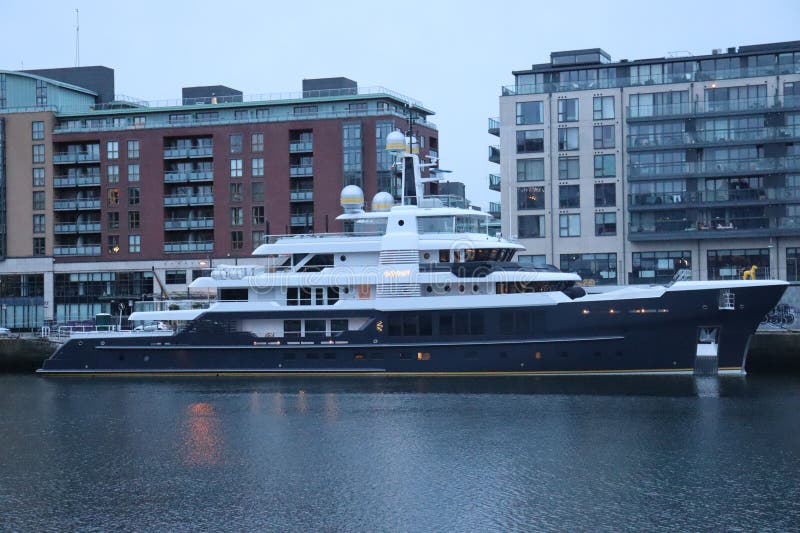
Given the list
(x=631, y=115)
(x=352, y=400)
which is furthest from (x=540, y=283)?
(x=631, y=115)

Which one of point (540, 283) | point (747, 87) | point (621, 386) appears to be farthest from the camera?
point (747, 87)

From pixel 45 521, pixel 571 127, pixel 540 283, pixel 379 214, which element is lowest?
pixel 45 521

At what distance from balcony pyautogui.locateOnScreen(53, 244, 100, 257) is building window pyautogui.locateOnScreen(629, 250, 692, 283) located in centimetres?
4332

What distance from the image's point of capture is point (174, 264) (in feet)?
273

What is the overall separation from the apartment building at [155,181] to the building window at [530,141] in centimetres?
1218

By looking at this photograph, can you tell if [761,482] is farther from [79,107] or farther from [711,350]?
[79,107]

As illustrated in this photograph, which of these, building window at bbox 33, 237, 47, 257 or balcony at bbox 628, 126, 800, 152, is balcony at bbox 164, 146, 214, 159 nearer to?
building window at bbox 33, 237, 47, 257

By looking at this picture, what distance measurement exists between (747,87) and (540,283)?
28111mm

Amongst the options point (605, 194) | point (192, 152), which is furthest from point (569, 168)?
point (192, 152)

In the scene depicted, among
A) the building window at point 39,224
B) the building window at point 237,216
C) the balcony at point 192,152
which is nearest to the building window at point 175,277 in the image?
the building window at point 237,216

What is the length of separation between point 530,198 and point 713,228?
1224cm

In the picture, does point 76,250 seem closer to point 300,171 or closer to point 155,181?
point 155,181

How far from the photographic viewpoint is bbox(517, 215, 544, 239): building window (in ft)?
234

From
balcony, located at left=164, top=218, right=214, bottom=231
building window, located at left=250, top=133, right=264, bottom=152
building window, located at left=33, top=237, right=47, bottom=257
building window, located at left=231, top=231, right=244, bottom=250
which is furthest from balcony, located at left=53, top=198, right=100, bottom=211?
building window, located at left=250, top=133, right=264, bottom=152
